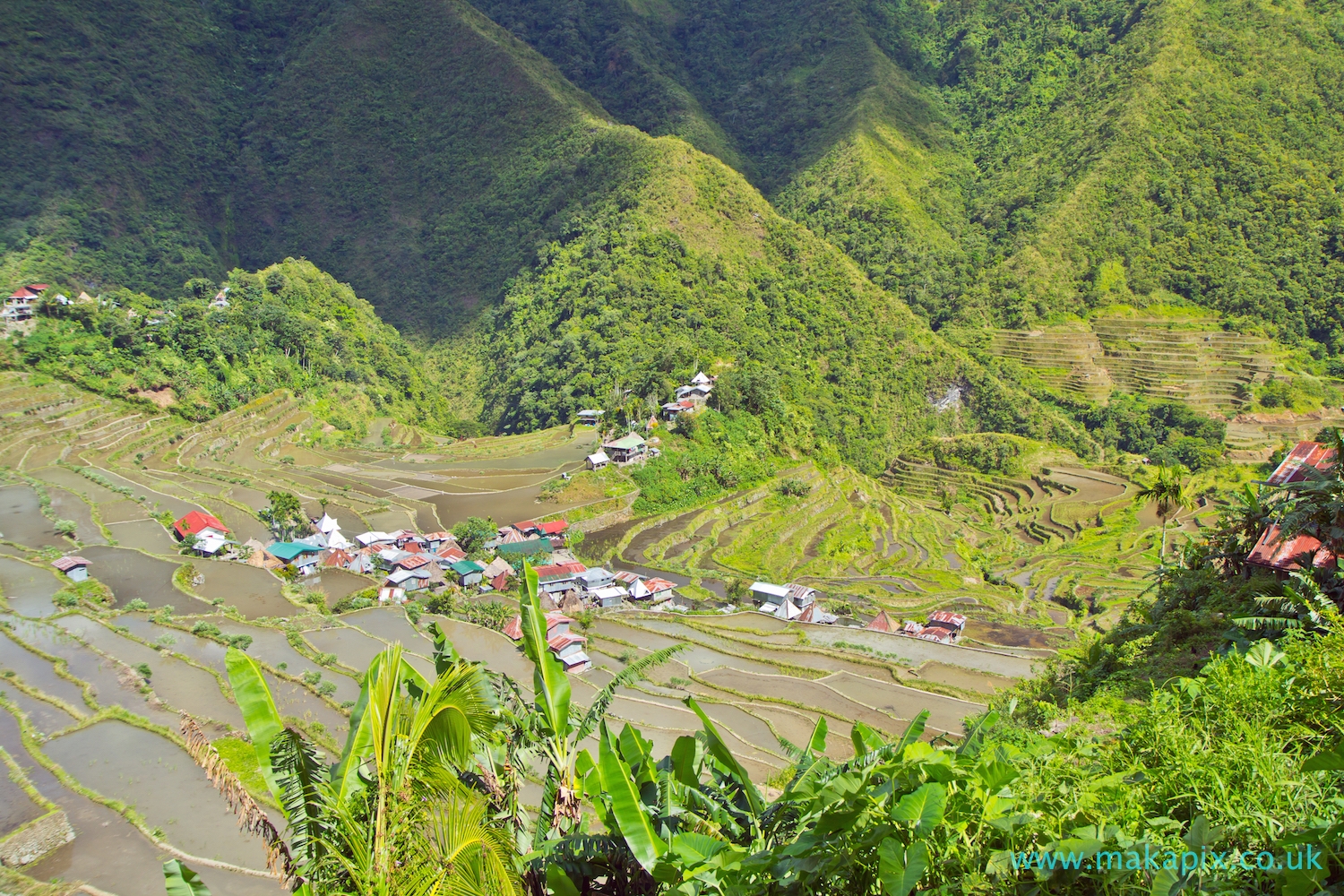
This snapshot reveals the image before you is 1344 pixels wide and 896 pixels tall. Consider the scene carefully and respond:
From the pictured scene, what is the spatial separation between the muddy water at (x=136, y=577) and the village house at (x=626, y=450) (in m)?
19.7

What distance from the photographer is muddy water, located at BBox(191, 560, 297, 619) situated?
21.8 meters

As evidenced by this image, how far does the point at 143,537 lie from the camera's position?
27156mm

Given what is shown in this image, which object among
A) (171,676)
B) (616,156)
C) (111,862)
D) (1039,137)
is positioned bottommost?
(171,676)

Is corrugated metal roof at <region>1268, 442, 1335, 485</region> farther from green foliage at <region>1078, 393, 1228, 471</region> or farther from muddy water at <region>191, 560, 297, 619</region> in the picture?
green foliage at <region>1078, 393, 1228, 471</region>

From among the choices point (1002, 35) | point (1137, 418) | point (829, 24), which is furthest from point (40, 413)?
point (1002, 35)

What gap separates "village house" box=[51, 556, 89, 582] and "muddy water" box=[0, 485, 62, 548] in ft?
8.14

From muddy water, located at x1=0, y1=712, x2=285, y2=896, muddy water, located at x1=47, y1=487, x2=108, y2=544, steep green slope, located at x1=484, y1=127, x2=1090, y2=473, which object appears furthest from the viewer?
steep green slope, located at x1=484, y1=127, x2=1090, y2=473

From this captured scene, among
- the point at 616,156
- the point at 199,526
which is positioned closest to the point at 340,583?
the point at 199,526

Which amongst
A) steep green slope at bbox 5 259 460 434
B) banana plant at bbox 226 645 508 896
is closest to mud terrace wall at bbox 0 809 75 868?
banana plant at bbox 226 645 508 896

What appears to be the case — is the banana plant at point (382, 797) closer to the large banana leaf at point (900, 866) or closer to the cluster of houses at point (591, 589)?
the large banana leaf at point (900, 866)

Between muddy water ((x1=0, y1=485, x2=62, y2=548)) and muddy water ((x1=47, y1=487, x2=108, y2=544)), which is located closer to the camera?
muddy water ((x1=0, y1=485, x2=62, y2=548))

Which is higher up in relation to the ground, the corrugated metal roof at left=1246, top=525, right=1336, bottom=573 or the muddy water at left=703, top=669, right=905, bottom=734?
the corrugated metal roof at left=1246, top=525, right=1336, bottom=573

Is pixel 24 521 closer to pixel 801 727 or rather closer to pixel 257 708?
pixel 801 727

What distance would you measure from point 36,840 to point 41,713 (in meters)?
4.70
